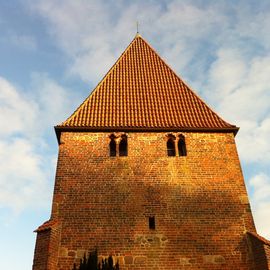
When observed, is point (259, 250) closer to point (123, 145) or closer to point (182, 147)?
point (182, 147)

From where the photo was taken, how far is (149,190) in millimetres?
10938

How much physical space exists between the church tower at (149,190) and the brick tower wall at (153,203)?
0.03 metres

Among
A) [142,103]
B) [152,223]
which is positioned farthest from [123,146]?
[152,223]

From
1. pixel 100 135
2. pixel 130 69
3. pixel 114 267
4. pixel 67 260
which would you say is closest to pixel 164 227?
pixel 114 267

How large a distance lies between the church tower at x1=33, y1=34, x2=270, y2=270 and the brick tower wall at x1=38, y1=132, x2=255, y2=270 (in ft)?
0.10

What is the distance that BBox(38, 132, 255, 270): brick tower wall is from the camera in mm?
9828

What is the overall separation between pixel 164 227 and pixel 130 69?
25.3 ft

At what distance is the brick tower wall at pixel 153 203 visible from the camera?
9.83 metres

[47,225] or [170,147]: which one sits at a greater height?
[170,147]

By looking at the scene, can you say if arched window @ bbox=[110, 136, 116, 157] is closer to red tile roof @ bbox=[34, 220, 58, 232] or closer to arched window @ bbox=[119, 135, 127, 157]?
arched window @ bbox=[119, 135, 127, 157]

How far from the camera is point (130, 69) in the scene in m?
15.3

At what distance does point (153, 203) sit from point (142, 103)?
14.9 feet

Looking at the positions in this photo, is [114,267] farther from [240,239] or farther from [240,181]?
[240,181]

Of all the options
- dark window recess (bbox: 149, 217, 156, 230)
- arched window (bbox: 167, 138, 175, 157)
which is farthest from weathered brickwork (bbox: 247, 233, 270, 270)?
arched window (bbox: 167, 138, 175, 157)
